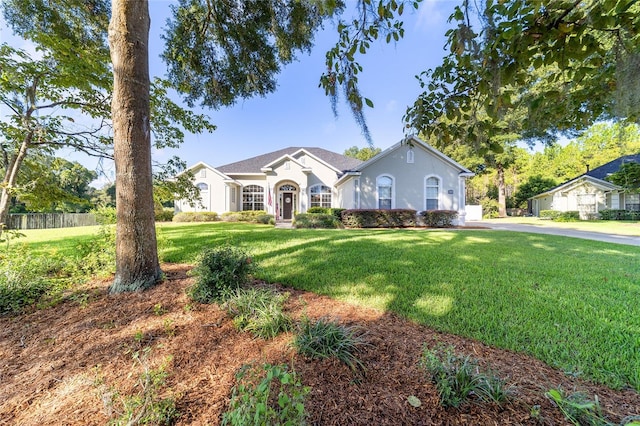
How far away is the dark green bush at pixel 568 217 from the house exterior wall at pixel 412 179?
11506mm

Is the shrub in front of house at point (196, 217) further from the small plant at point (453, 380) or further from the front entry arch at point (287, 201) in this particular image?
the small plant at point (453, 380)

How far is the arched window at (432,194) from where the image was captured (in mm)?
14914

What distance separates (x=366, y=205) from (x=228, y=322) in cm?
1264

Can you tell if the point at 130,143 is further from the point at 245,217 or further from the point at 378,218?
the point at 245,217

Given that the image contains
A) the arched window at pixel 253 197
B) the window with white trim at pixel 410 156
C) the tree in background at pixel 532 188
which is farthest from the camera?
the tree in background at pixel 532 188

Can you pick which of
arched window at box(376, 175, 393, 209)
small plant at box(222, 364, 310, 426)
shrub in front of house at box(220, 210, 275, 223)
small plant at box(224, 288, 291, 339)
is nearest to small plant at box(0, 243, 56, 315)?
small plant at box(224, 288, 291, 339)

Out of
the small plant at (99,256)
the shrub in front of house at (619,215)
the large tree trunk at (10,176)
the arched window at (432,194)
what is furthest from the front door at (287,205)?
the shrub in front of house at (619,215)

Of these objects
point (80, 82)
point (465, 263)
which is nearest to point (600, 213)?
point (465, 263)

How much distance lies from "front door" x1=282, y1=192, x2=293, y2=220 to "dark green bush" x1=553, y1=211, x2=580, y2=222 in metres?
21.2

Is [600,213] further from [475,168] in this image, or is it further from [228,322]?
[228,322]

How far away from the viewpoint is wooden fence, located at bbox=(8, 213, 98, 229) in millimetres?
18891

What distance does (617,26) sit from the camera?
1.77 m

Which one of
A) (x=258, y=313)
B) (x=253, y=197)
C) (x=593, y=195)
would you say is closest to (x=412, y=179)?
(x=253, y=197)

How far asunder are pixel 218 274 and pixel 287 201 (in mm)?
16298
